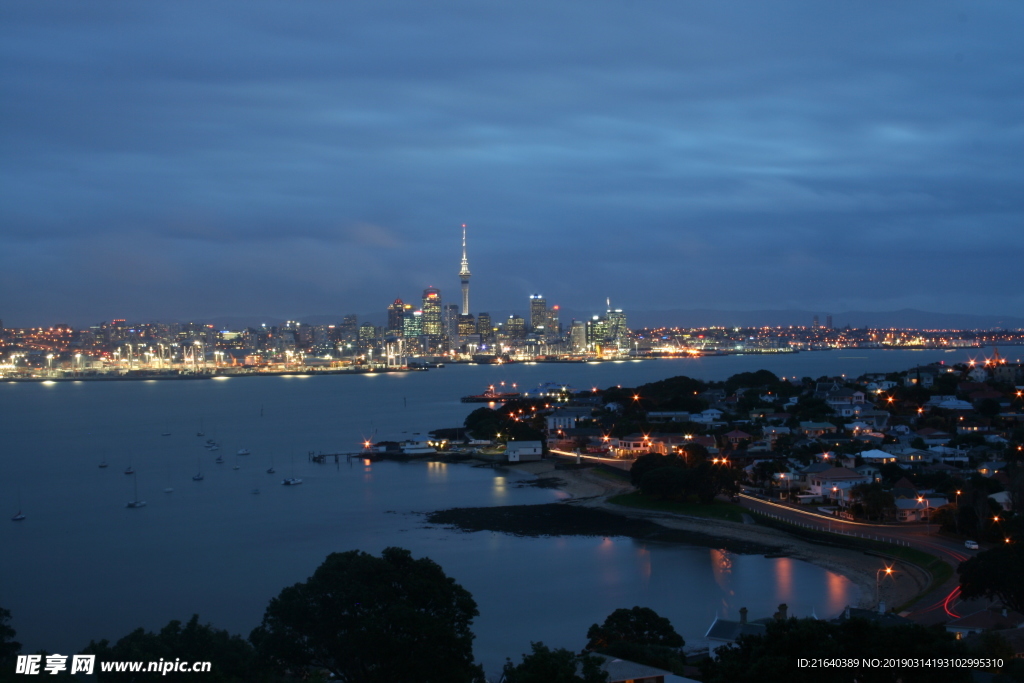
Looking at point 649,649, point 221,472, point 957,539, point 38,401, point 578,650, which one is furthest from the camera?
point 38,401

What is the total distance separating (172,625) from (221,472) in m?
13.2

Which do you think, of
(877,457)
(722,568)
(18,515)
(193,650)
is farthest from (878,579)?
(18,515)

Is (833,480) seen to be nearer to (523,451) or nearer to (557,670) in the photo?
(523,451)

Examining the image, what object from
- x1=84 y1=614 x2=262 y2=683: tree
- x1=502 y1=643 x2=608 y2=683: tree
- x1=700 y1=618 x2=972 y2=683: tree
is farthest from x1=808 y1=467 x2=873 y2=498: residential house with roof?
x1=84 y1=614 x2=262 y2=683: tree

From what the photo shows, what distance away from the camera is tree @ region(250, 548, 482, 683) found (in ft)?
16.7

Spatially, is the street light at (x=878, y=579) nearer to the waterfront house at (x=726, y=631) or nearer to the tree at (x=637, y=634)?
the waterfront house at (x=726, y=631)

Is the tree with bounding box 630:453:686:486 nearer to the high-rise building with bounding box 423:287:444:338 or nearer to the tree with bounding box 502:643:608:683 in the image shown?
the tree with bounding box 502:643:608:683

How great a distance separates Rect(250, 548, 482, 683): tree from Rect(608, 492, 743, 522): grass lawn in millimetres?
6827

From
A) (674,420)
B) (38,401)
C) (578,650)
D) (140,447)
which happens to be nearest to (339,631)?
(578,650)

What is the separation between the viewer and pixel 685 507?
12508mm

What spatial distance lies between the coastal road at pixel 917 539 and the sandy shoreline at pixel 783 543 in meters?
0.30

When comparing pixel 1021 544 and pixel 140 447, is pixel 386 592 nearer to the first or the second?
pixel 1021 544

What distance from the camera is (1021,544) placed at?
23.4 feet

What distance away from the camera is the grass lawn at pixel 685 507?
11.8 meters
